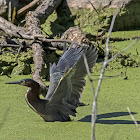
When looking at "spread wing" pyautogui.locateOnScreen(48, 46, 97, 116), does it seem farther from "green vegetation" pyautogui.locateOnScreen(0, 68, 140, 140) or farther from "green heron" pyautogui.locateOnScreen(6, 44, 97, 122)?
"green vegetation" pyautogui.locateOnScreen(0, 68, 140, 140)

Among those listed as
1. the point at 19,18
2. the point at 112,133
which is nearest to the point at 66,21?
the point at 19,18

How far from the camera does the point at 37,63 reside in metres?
5.18

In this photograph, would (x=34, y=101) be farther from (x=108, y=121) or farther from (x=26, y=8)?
(x=26, y=8)

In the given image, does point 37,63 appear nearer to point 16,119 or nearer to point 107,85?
point 107,85

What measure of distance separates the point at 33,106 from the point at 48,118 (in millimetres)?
194

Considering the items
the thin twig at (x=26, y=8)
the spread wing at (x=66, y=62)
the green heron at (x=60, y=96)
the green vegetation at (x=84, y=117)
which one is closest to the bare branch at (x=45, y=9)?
the thin twig at (x=26, y=8)

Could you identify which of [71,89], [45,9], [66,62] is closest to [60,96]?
[71,89]

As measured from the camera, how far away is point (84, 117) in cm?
388

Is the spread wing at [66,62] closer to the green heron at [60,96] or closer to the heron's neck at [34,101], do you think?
the green heron at [60,96]

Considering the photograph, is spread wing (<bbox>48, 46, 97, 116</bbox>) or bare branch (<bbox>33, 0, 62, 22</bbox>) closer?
spread wing (<bbox>48, 46, 97, 116</bbox>)

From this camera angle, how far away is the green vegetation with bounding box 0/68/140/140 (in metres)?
3.15

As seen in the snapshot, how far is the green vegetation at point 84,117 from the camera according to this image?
3.15 meters

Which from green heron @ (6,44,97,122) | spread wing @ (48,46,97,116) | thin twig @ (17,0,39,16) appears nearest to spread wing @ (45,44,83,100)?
green heron @ (6,44,97,122)

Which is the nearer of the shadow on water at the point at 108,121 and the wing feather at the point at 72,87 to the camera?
the wing feather at the point at 72,87
